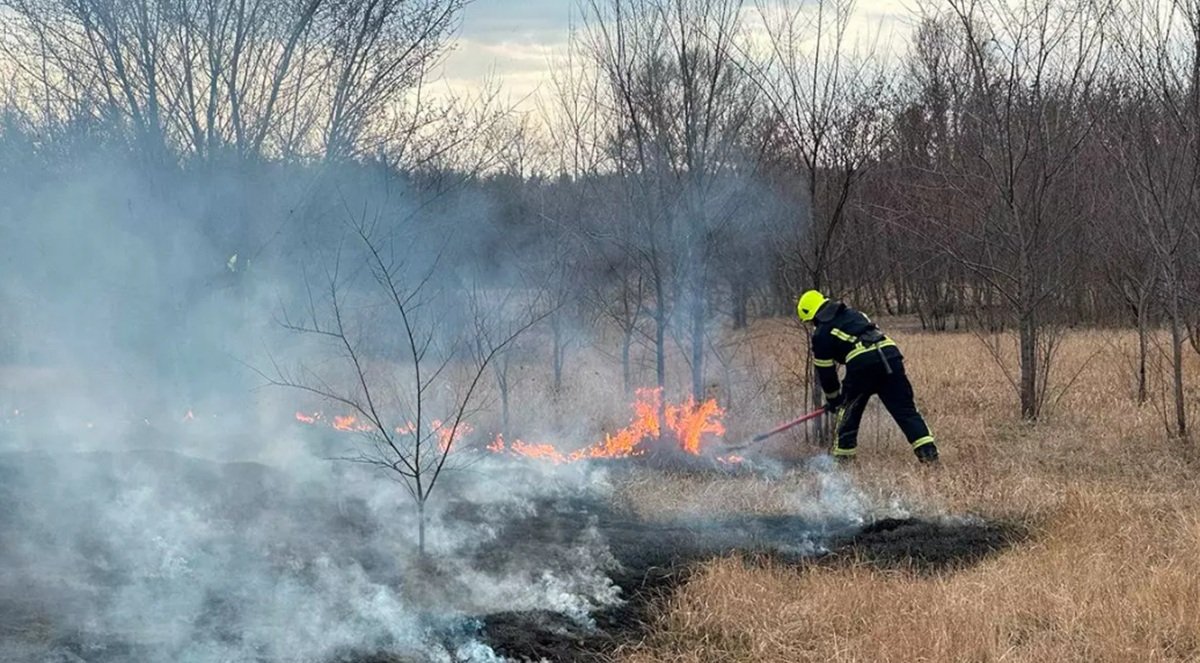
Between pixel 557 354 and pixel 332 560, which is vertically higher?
pixel 557 354

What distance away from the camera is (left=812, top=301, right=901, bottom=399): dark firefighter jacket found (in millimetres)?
7809

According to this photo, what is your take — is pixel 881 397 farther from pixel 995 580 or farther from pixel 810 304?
pixel 995 580

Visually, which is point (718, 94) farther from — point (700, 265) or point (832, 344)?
point (832, 344)

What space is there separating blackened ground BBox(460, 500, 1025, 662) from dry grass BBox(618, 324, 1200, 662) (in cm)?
18

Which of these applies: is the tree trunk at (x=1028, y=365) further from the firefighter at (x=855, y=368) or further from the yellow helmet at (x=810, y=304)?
the yellow helmet at (x=810, y=304)

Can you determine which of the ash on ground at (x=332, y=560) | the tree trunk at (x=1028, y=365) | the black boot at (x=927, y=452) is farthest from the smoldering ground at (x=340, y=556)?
the tree trunk at (x=1028, y=365)

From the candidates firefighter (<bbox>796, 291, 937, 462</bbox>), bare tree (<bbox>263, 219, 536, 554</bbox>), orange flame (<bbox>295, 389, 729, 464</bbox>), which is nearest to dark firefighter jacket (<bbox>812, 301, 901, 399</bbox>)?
firefighter (<bbox>796, 291, 937, 462</bbox>)

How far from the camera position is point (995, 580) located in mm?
4891

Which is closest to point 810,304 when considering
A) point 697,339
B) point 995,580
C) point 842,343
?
point 842,343

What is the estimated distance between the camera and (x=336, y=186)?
26.4ft

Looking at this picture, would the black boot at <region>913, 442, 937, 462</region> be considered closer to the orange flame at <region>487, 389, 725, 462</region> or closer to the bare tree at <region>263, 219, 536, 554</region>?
the orange flame at <region>487, 389, 725, 462</region>

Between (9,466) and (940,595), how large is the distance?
5.59 metres

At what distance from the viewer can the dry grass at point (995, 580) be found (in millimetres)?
4195

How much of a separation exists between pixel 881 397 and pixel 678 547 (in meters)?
3.01
